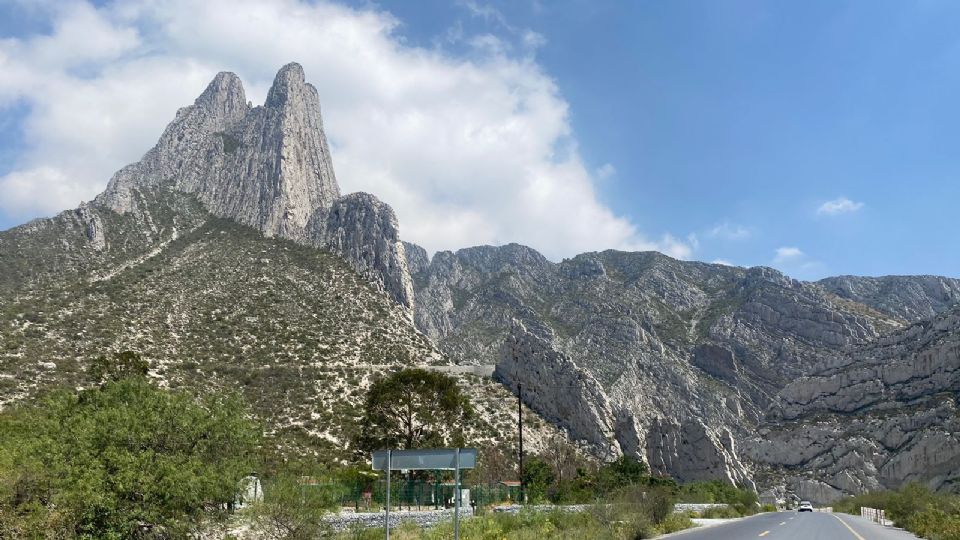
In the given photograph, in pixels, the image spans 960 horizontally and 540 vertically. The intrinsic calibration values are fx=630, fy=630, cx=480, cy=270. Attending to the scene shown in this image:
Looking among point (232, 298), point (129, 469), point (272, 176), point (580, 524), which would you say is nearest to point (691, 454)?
point (232, 298)

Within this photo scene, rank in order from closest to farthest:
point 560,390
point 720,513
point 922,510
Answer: point 922,510 < point 720,513 < point 560,390

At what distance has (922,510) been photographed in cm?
3619

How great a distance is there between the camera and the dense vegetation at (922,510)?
2481 centimetres

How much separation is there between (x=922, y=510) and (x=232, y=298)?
215ft

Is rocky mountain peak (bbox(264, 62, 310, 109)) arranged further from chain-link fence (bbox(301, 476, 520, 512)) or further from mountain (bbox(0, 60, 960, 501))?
chain-link fence (bbox(301, 476, 520, 512))

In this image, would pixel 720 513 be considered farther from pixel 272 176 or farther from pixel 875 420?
pixel 272 176

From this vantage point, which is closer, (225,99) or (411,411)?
(411,411)

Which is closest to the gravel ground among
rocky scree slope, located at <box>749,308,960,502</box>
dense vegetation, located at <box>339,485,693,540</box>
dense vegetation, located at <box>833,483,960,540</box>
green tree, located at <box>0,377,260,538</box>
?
dense vegetation, located at <box>339,485,693,540</box>

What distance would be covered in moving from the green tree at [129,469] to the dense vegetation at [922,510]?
22.7 m

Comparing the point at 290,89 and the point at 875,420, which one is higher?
the point at 290,89

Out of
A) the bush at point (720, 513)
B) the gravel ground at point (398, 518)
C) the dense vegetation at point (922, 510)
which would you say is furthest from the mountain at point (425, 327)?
the dense vegetation at point (922, 510)

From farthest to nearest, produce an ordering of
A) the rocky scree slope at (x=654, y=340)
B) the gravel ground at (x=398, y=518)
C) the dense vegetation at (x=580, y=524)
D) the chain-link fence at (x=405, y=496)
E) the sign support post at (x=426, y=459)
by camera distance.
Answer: the rocky scree slope at (x=654, y=340) → the chain-link fence at (x=405, y=496) → the gravel ground at (x=398, y=518) → the dense vegetation at (x=580, y=524) → the sign support post at (x=426, y=459)

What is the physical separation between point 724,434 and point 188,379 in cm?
7477

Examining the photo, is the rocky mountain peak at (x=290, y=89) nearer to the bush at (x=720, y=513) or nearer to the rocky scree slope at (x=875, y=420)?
the rocky scree slope at (x=875, y=420)
